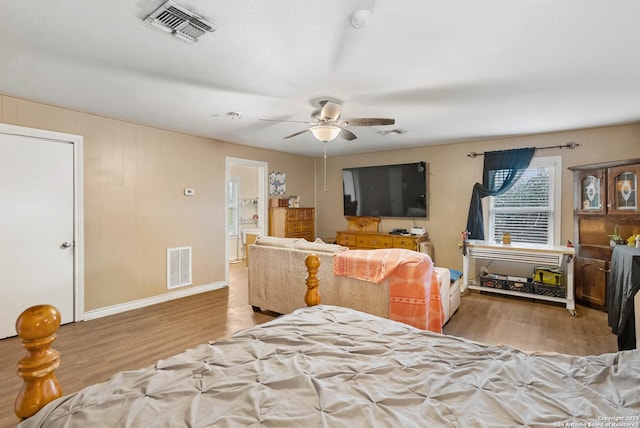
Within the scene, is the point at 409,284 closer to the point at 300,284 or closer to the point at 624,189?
the point at 300,284

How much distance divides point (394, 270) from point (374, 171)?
3446mm

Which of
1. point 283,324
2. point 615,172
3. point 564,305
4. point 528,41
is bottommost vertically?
point 564,305

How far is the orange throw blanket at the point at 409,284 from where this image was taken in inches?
116

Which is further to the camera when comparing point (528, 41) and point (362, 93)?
point (362, 93)

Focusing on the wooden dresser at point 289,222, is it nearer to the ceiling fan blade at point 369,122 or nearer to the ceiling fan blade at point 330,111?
the ceiling fan blade at point 330,111

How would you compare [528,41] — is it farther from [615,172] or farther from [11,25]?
[11,25]

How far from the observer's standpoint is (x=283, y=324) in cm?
170

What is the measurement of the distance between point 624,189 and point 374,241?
344 cm

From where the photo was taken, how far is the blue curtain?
15.6 ft

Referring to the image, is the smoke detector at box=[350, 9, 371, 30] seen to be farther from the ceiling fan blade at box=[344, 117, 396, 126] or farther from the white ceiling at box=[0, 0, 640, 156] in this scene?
the ceiling fan blade at box=[344, 117, 396, 126]

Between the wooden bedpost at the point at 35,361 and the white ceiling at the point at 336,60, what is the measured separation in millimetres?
1655

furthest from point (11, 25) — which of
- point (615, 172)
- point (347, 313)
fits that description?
point (615, 172)

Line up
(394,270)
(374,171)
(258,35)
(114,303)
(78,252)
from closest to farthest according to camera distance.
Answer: (258,35) < (394,270) < (78,252) < (114,303) < (374,171)

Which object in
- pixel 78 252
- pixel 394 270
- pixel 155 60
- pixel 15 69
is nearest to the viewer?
pixel 155 60
